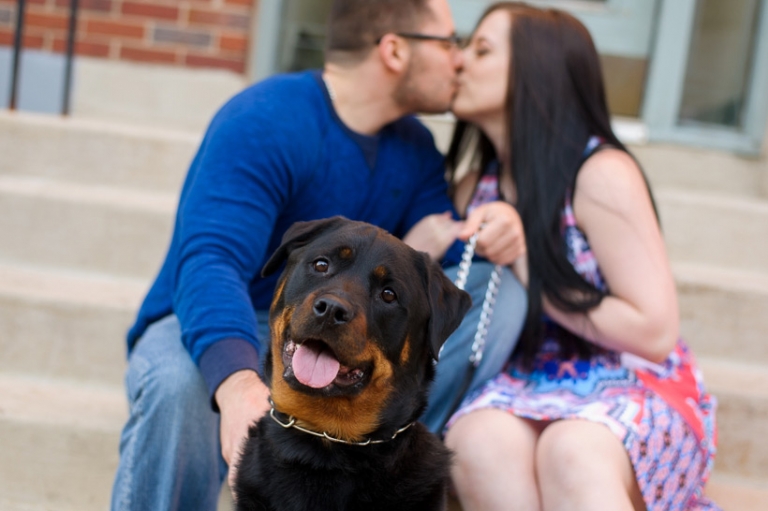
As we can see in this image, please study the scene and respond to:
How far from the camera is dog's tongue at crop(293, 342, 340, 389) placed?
70.3 inches

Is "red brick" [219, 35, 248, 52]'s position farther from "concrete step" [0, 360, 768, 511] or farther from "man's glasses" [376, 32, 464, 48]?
"concrete step" [0, 360, 768, 511]

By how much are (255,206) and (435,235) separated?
59cm

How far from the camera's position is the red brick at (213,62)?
4387 mm

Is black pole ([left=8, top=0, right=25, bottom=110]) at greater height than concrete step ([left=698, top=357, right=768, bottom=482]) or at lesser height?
greater

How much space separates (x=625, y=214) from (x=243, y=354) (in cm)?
121

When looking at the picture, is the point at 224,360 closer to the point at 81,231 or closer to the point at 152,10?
the point at 81,231

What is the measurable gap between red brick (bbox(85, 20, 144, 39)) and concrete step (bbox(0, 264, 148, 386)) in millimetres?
1706

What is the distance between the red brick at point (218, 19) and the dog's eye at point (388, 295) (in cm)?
284

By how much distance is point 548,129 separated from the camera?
9.17 feet

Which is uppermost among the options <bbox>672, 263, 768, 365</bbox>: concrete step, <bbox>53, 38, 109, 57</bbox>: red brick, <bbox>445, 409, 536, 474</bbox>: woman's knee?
<bbox>53, 38, 109, 57</bbox>: red brick

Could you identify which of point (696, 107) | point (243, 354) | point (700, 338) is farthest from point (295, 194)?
point (696, 107)

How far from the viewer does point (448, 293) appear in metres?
1.97

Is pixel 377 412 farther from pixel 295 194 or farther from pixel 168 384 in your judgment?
pixel 295 194

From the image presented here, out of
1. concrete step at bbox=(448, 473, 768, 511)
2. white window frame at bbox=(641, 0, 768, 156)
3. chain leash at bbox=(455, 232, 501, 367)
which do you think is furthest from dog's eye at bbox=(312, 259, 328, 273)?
white window frame at bbox=(641, 0, 768, 156)
